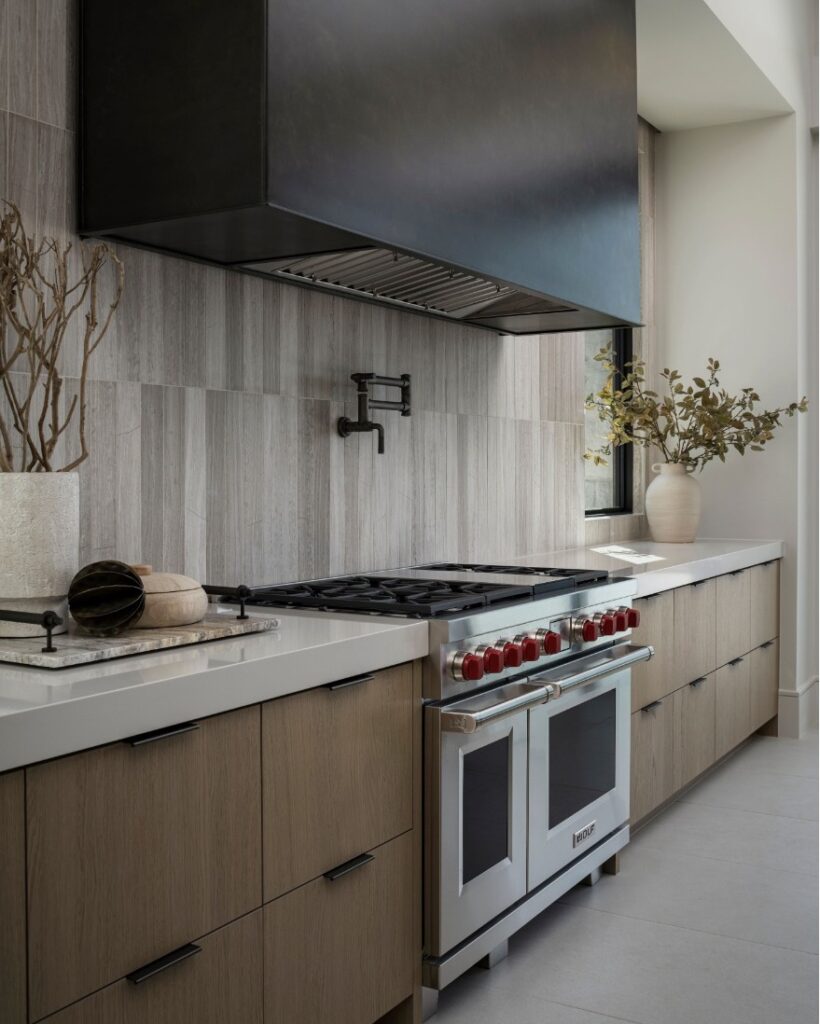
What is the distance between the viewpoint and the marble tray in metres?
1.51

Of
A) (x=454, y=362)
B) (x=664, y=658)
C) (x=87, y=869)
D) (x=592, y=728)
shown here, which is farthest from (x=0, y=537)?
(x=664, y=658)

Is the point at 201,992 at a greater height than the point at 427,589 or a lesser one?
lesser

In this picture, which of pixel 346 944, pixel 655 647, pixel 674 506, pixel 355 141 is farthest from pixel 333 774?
pixel 674 506

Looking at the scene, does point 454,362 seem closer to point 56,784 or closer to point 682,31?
point 682,31

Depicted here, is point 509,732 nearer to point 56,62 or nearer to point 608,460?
point 56,62

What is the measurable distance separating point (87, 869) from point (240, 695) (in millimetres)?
339

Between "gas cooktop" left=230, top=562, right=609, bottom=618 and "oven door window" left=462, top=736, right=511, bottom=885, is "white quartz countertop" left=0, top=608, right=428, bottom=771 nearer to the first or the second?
"gas cooktop" left=230, top=562, right=609, bottom=618

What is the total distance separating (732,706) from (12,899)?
3420 millimetres

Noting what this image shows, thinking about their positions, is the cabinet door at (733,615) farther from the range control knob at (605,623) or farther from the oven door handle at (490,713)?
the oven door handle at (490,713)

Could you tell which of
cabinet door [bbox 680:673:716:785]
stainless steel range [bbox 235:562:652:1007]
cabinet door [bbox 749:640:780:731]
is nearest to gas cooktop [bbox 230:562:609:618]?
stainless steel range [bbox 235:562:652:1007]

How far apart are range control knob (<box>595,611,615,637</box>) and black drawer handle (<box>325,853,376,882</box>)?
999mm

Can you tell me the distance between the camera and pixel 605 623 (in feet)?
8.93

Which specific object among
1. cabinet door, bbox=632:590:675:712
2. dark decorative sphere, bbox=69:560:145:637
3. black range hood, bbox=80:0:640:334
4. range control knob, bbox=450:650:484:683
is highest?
black range hood, bbox=80:0:640:334

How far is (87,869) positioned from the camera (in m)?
1.36
